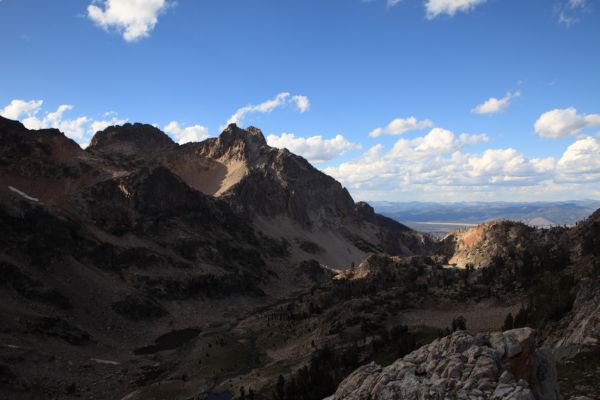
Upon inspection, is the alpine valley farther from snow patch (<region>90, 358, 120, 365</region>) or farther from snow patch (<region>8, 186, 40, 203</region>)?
snow patch (<region>8, 186, 40, 203</region>)

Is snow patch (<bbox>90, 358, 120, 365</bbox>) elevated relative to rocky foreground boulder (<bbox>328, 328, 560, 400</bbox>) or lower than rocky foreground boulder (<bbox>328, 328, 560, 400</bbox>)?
lower

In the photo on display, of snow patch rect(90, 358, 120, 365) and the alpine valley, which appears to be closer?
the alpine valley

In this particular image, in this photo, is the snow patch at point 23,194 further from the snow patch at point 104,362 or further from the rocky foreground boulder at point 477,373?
the rocky foreground boulder at point 477,373

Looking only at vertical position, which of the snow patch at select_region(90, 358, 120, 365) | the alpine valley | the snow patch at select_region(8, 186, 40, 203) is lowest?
the snow patch at select_region(90, 358, 120, 365)

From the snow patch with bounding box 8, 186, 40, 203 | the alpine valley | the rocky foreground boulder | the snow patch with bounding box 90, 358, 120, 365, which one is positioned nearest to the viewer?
the rocky foreground boulder

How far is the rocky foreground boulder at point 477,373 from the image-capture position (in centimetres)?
1656

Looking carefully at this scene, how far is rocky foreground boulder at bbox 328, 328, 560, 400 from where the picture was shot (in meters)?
16.6

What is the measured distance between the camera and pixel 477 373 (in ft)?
56.8

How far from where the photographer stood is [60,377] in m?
59.0

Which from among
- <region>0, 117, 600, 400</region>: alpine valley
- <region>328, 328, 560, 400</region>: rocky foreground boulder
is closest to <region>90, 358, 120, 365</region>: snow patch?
<region>0, 117, 600, 400</region>: alpine valley

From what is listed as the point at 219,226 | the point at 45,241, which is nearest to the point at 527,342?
the point at 45,241

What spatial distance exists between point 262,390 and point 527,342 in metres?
36.3

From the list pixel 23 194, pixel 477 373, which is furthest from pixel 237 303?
pixel 477 373

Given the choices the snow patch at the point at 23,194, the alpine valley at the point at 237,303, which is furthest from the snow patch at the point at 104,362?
the snow patch at the point at 23,194
